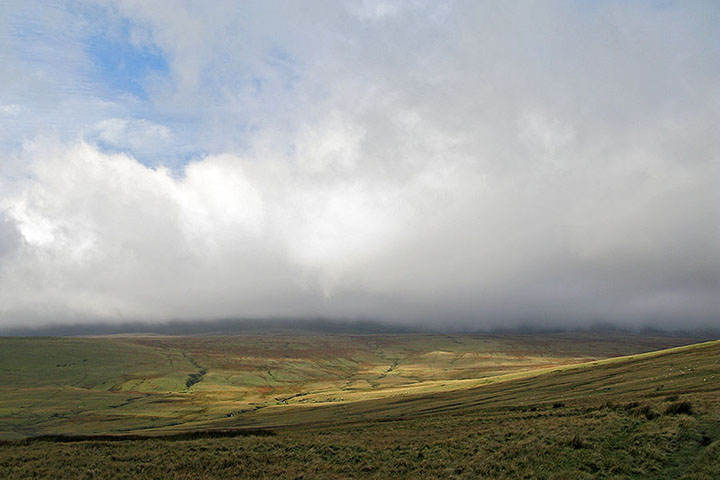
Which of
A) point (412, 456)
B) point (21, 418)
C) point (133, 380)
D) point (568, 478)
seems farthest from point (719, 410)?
point (133, 380)

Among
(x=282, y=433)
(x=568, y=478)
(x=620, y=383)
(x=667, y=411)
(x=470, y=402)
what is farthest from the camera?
(x=470, y=402)

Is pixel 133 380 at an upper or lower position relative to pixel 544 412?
lower

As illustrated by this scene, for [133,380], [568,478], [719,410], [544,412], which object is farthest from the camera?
[133,380]

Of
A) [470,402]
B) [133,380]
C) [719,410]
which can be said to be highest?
[719,410]

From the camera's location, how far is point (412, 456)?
104 ft

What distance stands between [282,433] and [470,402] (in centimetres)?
3120

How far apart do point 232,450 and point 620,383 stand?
5108 cm

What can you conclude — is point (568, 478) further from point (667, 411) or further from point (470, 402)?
point (470, 402)

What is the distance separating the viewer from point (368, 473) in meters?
29.1

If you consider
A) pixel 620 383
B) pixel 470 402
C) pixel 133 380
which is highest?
pixel 620 383

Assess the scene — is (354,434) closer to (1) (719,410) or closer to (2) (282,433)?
(2) (282,433)

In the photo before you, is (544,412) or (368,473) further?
(544,412)

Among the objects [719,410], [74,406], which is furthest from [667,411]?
[74,406]

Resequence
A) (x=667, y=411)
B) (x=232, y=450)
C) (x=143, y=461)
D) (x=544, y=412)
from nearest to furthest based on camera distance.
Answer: (x=667, y=411), (x=143, y=461), (x=232, y=450), (x=544, y=412)
